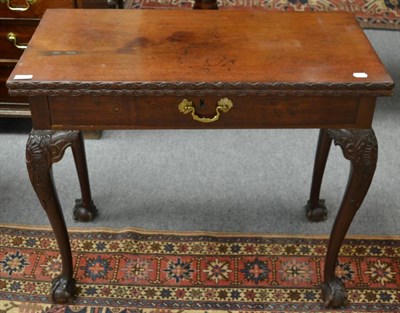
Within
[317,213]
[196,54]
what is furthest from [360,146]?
[317,213]

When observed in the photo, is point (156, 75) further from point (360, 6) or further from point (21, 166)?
point (360, 6)

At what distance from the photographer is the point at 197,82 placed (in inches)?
59.5

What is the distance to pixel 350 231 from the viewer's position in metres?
2.20

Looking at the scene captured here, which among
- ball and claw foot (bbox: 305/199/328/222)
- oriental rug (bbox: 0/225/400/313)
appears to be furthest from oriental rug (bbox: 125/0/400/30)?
oriental rug (bbox: 0/225/400/313)

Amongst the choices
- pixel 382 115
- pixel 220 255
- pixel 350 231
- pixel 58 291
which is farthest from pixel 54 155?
pixel 382 115

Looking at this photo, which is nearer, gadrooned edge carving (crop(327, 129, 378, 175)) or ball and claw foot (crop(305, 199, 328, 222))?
gadrooned edge carving (crop(327, 129, 378, 175))

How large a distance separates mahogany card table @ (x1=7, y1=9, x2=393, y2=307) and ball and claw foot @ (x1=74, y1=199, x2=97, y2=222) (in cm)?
41

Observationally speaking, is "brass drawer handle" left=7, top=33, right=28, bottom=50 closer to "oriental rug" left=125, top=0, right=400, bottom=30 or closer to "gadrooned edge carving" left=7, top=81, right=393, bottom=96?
"gadrooned edge carving" left=7, top=81, right=393, bottom=96

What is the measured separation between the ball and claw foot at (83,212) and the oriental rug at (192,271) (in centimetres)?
6

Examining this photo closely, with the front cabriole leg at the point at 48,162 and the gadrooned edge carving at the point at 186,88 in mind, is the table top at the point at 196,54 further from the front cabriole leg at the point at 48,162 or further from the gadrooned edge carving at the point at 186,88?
the front cabriole leg at the point at 48,162

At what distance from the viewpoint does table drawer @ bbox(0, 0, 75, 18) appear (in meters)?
2.33

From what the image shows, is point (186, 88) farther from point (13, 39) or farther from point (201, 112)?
point (13, 39)

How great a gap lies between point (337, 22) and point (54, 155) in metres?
0.93

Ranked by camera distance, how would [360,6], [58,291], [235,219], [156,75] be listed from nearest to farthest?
[156,75] < [58,291] < [235,219] < [360,6]
